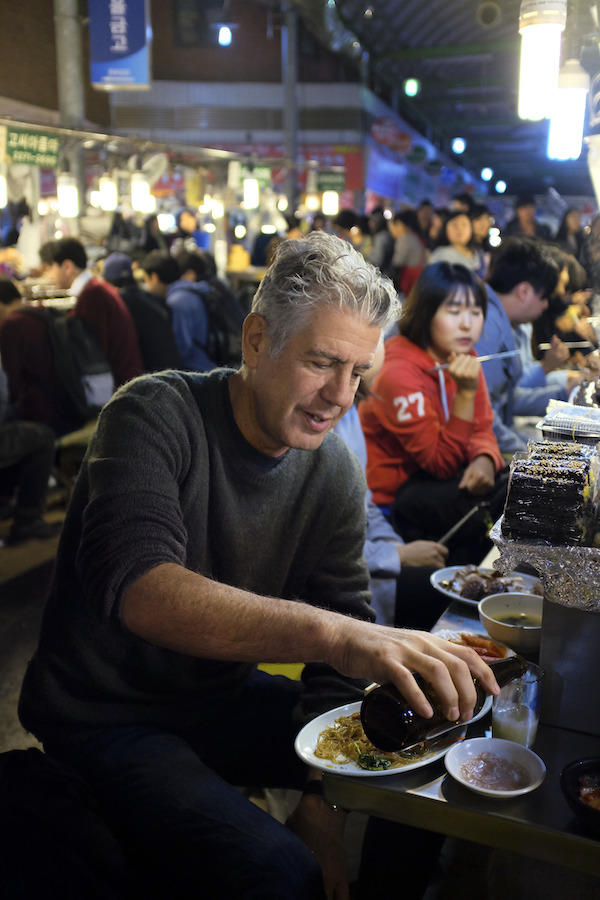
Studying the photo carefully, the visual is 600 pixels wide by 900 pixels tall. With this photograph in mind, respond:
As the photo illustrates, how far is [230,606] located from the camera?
1.44 metres

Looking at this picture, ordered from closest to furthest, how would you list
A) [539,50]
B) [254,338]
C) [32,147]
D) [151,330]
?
[254,338] → [539,50] → [151,330] → [32,147]

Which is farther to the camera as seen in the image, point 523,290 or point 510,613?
point 523,290

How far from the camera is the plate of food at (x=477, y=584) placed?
2.11 meters

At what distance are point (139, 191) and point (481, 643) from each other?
894cm

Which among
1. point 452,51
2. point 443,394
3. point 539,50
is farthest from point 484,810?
point 452,51

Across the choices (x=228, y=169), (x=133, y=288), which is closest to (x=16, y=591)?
(x=133, y=288)

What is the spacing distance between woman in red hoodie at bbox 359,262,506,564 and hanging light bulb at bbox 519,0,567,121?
0.79 metres

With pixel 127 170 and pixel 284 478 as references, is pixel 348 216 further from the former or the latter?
pixel 284 478

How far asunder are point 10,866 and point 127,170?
31.8ft

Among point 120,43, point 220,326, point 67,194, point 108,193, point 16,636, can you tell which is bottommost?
point 16,636

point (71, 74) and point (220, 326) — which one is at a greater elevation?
point (71, 74)

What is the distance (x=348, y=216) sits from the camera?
34.1ft

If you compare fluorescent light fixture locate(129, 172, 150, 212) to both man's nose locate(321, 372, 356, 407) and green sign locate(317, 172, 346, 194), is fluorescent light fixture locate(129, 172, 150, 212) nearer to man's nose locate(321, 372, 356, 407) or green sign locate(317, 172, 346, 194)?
green sign locate(317, 172, 346, 194)

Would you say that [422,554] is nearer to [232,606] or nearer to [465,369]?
[465,369]
